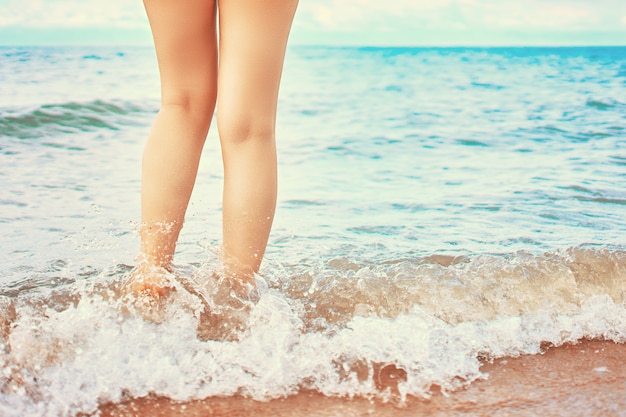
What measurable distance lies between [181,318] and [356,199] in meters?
1.84

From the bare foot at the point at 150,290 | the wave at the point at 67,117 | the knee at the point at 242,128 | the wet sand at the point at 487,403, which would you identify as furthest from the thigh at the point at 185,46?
the wave at the point at 67,117

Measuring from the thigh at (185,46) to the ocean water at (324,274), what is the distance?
48 centimetres

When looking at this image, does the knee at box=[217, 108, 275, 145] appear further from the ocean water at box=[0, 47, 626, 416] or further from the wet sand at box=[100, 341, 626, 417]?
the wet sand at box=[100, 341, 626, 417]

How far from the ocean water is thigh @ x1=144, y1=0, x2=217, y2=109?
48cm

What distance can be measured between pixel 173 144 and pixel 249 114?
0.71 feet

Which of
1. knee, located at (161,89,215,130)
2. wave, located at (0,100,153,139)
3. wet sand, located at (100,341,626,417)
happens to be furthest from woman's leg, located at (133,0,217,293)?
wave, located at (0,100,153,139)

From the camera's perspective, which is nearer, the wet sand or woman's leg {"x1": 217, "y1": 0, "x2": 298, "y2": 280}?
the wet sand

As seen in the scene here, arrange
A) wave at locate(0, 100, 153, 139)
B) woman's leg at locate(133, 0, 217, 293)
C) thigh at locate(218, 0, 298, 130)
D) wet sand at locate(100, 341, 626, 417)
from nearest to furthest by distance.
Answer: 1. wet sand at locate(100, 341, 626, 417)
2. thigh at locate(218, 0, 298, 130)
3. woman's leg at locate(133, 0, 217, 293)
4. wave at locate(0, 100, 153, 139)

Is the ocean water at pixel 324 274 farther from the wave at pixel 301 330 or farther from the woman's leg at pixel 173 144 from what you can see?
the woman's leg at pixel 173 144

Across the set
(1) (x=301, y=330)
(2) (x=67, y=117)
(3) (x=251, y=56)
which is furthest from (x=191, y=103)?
(2) (x=67, y=117)

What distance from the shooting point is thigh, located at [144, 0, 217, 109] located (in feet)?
4.91

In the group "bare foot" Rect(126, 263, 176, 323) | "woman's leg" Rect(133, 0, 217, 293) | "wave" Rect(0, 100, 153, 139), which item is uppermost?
"woman's leg" Rect(133, 0, 217, 293)

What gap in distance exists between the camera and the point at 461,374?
1.42 metres

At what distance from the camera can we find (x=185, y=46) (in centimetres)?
154
